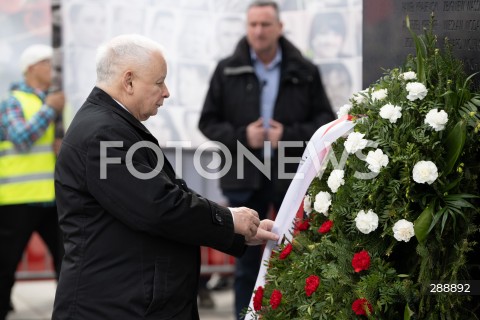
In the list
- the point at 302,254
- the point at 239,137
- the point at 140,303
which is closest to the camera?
the point at 140,303

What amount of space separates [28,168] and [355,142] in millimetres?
Answer: 3686

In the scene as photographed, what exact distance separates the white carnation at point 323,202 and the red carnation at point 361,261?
12.3 inches

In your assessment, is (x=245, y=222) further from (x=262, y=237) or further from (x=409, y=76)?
(x=409, y=76)

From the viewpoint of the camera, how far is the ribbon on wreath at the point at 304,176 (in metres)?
4.05

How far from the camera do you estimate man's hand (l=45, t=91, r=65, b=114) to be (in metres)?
7.04

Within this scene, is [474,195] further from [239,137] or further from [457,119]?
[239,137]

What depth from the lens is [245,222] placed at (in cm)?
406

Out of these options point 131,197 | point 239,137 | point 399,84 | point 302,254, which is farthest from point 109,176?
point 239,137

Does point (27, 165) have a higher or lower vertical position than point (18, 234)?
higher

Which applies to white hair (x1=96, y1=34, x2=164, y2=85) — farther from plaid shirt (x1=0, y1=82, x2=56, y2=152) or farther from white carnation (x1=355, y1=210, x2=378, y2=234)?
plaid shirt (x1=0, y1=82, x2=56, y2=152)

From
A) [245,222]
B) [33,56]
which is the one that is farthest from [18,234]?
[245,222]

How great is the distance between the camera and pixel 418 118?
3736mm

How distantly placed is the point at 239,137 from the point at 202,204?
249cm

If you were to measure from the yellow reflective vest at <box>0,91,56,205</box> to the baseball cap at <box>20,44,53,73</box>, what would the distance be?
28 centimetres
